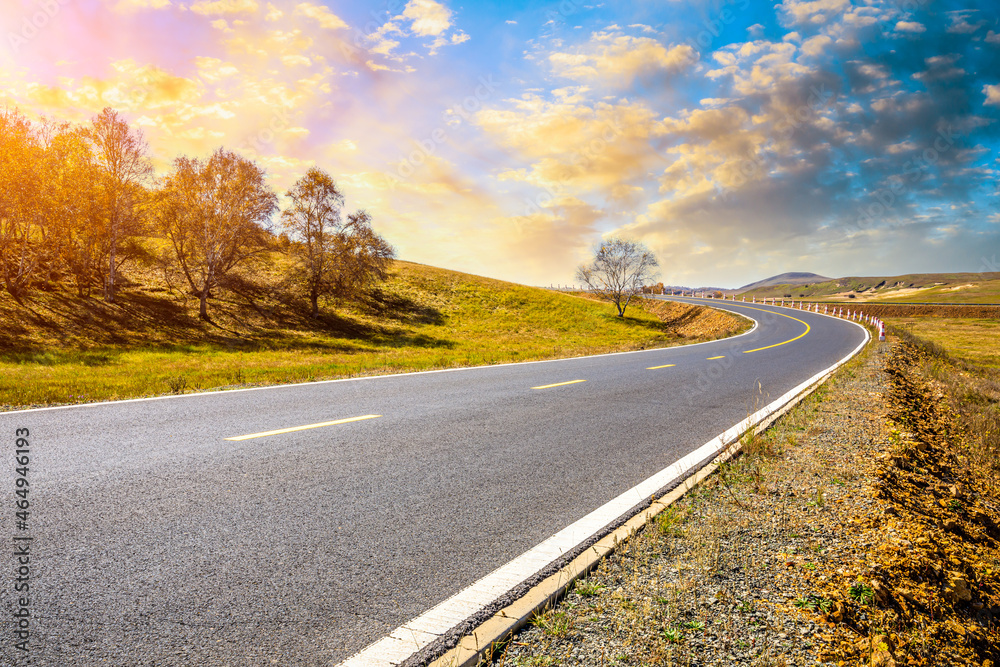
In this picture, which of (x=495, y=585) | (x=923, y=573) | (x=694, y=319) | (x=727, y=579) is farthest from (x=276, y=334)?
(x=694, y=319)

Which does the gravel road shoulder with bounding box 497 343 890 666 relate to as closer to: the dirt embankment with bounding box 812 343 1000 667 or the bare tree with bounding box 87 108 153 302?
the dirt embankment with bounding box 812 343 1000 667

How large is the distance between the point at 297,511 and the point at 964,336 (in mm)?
53396

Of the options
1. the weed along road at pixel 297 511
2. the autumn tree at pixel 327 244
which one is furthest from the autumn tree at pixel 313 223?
the weed along road at pixel 297 511

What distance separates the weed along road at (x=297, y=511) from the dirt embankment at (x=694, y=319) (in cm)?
3226

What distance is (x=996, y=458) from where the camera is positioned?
691cm

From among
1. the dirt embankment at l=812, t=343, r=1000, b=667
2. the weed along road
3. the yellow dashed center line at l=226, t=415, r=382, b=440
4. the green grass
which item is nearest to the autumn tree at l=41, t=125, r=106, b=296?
the weed along road

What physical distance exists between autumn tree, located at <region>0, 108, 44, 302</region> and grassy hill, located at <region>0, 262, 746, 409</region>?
5.42 ft

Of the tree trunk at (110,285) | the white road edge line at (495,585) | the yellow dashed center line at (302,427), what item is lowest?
the white road edge line at (495,585)

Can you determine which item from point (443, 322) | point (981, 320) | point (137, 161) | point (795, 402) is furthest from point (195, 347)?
point (981, 320)

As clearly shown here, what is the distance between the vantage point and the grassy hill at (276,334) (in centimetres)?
1225

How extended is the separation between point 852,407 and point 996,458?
75.5 inches

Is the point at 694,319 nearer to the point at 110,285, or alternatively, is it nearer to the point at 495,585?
the point at 110,285

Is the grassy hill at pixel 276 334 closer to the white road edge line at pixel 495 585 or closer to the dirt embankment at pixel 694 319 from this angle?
the dirt embankment at pixel 694 319

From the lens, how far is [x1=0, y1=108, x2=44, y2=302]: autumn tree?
22.2m
